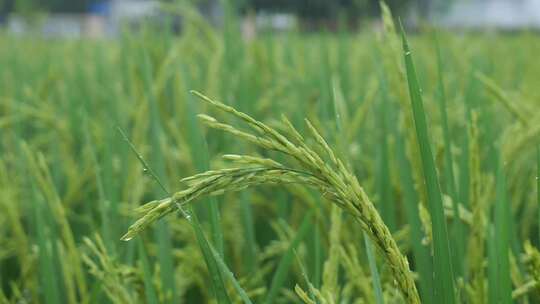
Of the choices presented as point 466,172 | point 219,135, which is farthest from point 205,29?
point 466,172

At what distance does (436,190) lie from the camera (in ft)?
1.04

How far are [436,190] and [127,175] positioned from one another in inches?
18.6

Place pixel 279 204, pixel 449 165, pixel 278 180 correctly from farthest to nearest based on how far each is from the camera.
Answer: pixel 279 204
pixel 449 165
pixel 278 180

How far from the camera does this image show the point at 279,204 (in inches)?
27.8

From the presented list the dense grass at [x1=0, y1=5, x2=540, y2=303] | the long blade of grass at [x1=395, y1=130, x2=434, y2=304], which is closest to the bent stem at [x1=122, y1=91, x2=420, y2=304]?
the dense grass at [x1=0, y1=5, x2=540, y2=303]

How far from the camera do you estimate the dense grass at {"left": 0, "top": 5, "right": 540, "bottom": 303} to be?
38 cm

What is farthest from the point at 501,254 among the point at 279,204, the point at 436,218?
the point at 279,204

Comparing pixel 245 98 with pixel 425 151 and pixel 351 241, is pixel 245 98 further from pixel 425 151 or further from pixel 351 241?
pixel 425 151

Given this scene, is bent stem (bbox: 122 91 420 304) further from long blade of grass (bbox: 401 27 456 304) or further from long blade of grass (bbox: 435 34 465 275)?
long blade of grass (bbox: 435 34 465 275)

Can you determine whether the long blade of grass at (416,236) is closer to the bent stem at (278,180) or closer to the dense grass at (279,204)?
the dense grass at (279,204)

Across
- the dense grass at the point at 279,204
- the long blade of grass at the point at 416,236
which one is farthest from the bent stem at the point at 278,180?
the long blade of grass at the point at 416,236

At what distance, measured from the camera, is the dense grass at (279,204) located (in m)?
0.38

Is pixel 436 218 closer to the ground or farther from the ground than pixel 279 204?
farther from the ground

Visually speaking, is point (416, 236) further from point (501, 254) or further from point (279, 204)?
point (279, 204)
